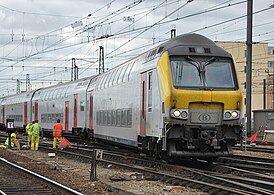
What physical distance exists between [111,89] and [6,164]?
5.81 metres

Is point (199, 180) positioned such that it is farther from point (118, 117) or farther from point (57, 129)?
point (57, 129)

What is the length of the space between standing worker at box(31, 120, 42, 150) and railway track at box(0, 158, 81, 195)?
964 cm

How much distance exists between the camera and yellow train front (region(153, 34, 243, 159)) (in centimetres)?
1432

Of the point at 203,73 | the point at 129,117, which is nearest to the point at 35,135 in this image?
the point at 129,117

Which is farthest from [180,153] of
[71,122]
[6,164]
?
[71,122]

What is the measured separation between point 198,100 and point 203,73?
939 millimetres

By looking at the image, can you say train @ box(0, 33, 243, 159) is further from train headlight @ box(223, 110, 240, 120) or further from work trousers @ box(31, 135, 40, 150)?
work trousers @ box(31, 135, 40, 150)

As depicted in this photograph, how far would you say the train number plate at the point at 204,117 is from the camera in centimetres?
1441

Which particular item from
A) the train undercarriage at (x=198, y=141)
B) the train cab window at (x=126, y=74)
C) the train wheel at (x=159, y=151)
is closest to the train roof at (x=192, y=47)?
the train undercarriage at (x=198, y=141)

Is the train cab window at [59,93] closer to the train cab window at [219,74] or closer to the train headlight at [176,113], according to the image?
the train cab window at [219,74]

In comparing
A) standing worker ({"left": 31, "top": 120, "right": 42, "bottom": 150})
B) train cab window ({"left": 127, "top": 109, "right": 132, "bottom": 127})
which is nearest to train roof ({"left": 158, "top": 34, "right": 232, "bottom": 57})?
train cab window ({"left": 127, "top": 109, "right": 132, "bottom": 127})

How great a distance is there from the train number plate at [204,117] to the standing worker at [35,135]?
1352cm

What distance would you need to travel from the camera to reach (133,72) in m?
18.5

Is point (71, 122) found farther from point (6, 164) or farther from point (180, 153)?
point (180, 153)
